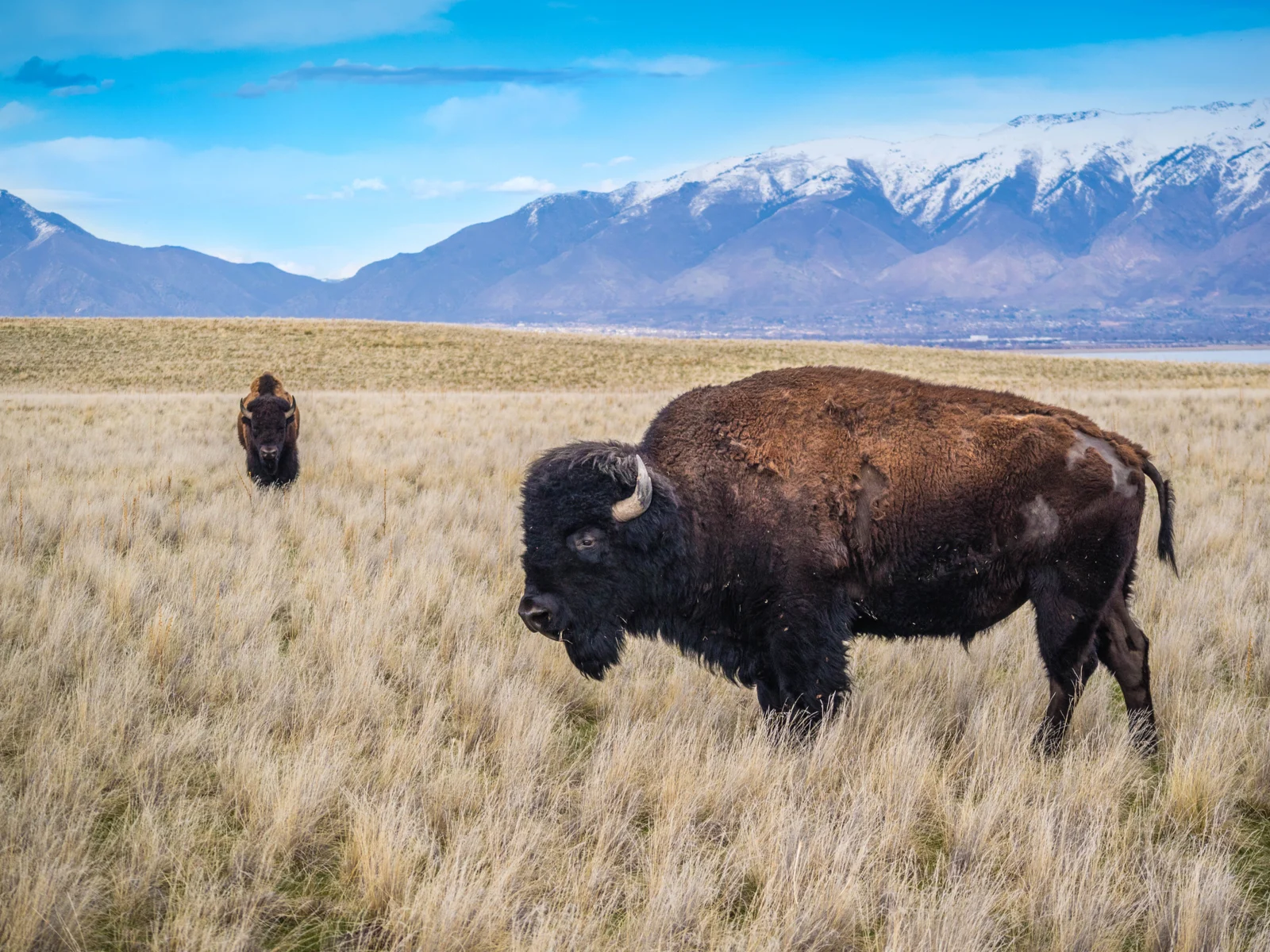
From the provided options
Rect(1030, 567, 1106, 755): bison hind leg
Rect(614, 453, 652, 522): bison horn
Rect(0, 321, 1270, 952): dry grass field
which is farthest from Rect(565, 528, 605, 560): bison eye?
Rect(1030, 567, 1106, 755): bison hind leg

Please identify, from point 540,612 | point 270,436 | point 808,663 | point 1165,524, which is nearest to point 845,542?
point 808,663

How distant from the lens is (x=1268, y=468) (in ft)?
42.8

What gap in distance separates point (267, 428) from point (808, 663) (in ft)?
30.4

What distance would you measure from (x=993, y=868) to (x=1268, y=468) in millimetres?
12993

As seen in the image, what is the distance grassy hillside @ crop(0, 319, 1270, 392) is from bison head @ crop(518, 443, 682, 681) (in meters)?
37.4

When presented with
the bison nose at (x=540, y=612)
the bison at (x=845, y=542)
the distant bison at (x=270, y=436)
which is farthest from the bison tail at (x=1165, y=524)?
the distant bison at (x=270, y=436)

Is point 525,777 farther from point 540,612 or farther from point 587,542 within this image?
point 587,542

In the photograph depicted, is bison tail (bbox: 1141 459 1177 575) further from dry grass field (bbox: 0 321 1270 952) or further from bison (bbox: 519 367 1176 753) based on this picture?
dry grass field (bbox: 0 321 1270 952)

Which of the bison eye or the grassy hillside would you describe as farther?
the grassy hillside

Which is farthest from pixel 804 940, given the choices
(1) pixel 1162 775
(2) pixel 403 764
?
(1) pixel 1162 775

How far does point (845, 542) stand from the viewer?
440 centimetres

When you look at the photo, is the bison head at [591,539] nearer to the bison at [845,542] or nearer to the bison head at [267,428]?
the bison at [845,542]

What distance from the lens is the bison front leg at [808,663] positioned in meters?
4.27

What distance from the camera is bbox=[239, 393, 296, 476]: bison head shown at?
439 inches
